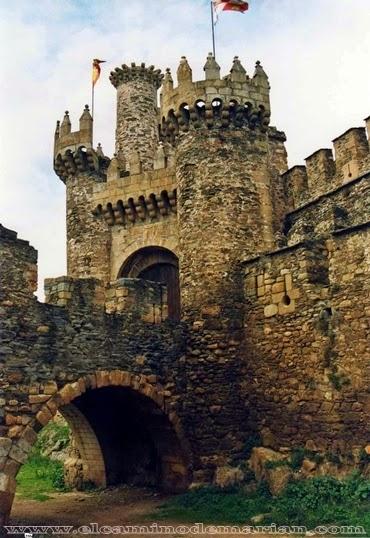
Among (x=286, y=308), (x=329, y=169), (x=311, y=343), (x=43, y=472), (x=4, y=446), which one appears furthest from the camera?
(x=43, y=472)

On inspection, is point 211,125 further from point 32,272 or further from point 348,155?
point 32,272

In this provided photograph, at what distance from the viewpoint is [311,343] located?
1132cm

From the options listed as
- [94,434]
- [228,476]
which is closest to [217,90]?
[228,476]

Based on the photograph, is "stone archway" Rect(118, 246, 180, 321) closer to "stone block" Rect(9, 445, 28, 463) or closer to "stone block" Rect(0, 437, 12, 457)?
"stone block" Rect(9, 445, 28, 463)

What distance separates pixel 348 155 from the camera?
14625 mm

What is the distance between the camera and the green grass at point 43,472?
1501 cm

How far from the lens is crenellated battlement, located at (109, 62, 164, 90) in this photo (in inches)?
890

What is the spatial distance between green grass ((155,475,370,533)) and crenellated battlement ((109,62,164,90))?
1589 cm

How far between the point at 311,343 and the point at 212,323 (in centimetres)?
230

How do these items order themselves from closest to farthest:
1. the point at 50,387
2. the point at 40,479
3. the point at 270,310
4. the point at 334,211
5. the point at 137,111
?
the point at 50,387, the point at 270,310, the point at 334,211, the point at 40,479, the point at 137,111

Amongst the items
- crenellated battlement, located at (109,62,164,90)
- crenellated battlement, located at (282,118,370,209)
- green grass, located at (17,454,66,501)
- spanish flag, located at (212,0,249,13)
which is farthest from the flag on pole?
green grass, located at (17,454,66,501)

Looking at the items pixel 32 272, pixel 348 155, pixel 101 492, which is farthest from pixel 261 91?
pixel 101 492

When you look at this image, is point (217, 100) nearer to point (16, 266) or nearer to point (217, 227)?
point (217, 227)

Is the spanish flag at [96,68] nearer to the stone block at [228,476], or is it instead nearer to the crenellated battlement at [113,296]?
the crenellated battlement at [113,296]
